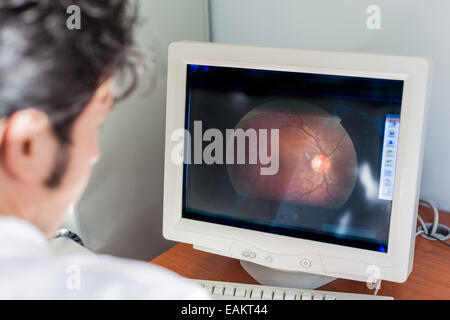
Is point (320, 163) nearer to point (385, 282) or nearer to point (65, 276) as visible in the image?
point (385, 282)

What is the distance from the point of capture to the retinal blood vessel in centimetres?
80

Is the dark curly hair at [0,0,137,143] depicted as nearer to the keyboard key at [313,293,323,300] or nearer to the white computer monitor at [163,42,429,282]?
the white computer monitor at [163,42,429,282]

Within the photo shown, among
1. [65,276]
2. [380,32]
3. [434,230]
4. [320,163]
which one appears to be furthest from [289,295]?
[380,32]

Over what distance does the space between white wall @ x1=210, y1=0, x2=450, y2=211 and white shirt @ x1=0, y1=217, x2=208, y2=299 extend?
0.79m

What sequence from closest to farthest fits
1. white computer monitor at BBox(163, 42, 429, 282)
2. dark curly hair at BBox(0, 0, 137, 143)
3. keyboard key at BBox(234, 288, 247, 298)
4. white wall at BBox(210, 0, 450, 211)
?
dark curly hair at BBox(0, 0, 137, 143) < white computer monitor at BBox(163, 42, 429, 282) < keyboard key at BBox(234, 288, 247, 298) < white wall at BBox(210, 0, 450, 211)

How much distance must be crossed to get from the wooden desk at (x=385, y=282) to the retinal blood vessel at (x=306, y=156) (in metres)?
0.19

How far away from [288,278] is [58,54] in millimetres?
646

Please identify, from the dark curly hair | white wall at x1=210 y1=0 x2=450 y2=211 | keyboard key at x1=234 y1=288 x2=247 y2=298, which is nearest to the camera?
the dark curly hair

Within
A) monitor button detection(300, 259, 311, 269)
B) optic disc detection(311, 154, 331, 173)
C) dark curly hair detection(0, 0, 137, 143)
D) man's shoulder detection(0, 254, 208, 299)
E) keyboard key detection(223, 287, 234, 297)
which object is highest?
dark curly hair detection(0, 0, 137, 143)

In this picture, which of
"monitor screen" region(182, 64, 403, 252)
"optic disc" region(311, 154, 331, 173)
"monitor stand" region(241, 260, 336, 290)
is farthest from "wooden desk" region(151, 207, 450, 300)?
"optic disc" region(311, 154, 331, 173)

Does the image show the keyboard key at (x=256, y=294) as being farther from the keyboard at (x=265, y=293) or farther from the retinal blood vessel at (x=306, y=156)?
the retinal blood vessel at (x=306, y=156)

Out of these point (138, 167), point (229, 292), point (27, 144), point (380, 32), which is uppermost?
point (380, 32)

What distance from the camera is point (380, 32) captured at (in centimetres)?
107
